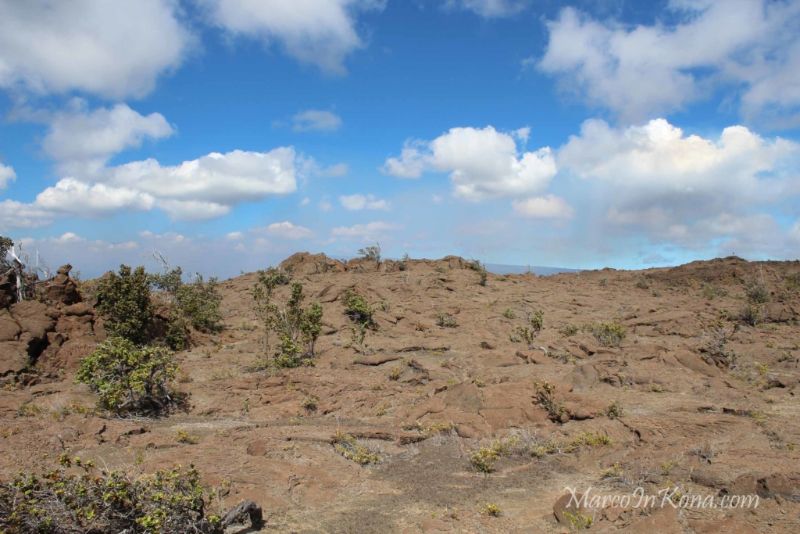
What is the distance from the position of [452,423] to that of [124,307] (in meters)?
15.3

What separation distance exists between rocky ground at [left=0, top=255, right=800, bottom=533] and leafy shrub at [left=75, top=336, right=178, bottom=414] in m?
0.75

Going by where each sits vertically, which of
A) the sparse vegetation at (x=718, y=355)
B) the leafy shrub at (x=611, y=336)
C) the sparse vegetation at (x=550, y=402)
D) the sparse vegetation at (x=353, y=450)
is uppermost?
the leafy shrub at (x=611, y=336)

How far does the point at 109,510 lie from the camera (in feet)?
23.0

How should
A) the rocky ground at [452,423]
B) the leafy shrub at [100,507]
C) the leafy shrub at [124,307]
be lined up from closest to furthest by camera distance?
the leafy shrub at [100,507]
the rocky ground at [452,423]
the leafy shrub at [124,307]

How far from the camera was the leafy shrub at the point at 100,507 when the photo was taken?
659cm

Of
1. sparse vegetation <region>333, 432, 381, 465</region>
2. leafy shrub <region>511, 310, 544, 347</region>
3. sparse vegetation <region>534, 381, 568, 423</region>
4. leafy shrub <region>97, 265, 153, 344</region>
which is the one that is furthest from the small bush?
sparse vegetation <region>333, 432, 381, 465</region>

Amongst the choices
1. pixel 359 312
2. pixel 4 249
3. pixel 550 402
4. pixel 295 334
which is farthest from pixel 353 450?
pixel 4 249

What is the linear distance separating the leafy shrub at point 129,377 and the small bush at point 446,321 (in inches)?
604

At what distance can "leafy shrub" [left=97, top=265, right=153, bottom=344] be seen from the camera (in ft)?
70.0

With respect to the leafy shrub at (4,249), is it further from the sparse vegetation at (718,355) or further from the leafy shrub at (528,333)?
the sparse vegetation at (718,355)

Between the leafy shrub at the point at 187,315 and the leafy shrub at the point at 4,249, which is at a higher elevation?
the leafy shrub at the point at 4,249

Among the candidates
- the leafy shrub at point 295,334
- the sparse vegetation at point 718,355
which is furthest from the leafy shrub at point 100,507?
the sparse vegetation at point 718,355

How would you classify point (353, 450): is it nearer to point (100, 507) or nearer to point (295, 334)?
point (100, 507)

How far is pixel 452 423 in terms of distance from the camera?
13625 mm
